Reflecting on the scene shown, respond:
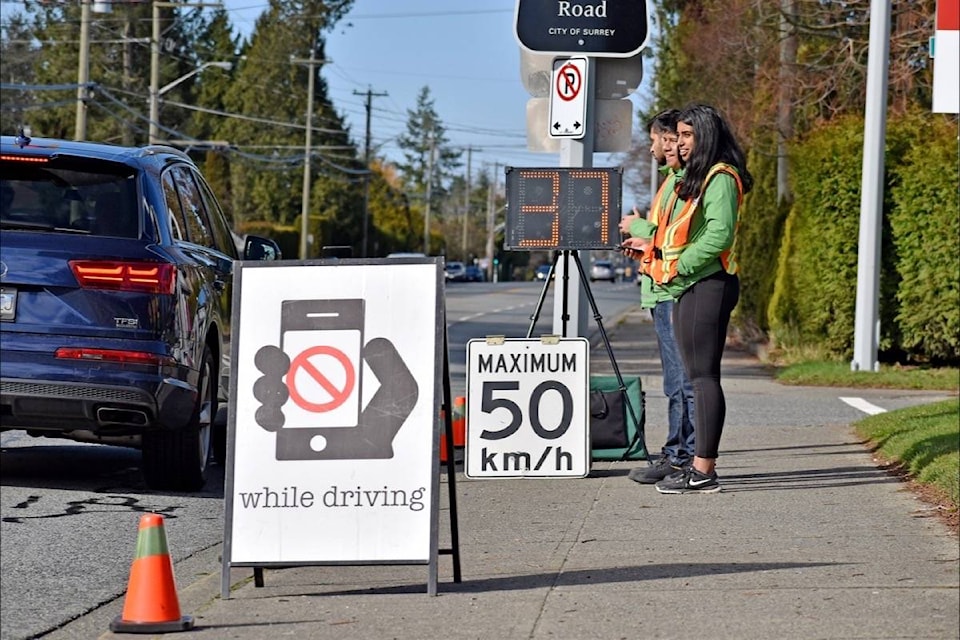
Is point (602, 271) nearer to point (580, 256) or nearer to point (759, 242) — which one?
point (759, 242)

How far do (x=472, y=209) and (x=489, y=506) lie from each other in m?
176

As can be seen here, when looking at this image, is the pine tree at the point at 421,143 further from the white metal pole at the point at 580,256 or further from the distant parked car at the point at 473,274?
the white metal pole at the point at 580,256

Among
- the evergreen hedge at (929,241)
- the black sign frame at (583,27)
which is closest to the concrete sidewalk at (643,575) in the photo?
the black sign frame at (583,27)

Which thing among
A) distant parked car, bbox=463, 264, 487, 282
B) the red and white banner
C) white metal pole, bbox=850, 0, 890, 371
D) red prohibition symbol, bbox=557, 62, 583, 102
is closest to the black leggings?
the red and white banner

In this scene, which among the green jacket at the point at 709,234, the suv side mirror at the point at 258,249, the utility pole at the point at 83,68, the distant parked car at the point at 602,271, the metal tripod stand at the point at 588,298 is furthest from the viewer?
the distant parked car at the point at 602,271

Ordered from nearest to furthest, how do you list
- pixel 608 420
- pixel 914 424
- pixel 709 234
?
pixel 709 234, pixel 608 420, pixel 914 424

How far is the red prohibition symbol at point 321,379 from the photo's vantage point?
19.5 feet

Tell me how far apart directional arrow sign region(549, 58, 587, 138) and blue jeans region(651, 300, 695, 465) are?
1642mm

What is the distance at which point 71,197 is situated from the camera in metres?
8.49

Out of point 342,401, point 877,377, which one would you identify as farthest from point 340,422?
point 877,377

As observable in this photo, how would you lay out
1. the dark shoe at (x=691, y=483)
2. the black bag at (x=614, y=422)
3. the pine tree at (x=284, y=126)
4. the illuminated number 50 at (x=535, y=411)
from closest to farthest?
the illuminated number 50 at (x=535, y=411)
the dark shoe at (x=691, y=483)
the black bag at (x=614, y=422)
the pine tree at (x=284, y=126)

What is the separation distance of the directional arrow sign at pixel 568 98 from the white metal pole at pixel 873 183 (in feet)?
26.6

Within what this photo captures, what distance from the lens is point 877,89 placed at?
57.0 feet

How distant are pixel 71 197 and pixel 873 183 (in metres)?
11.1
